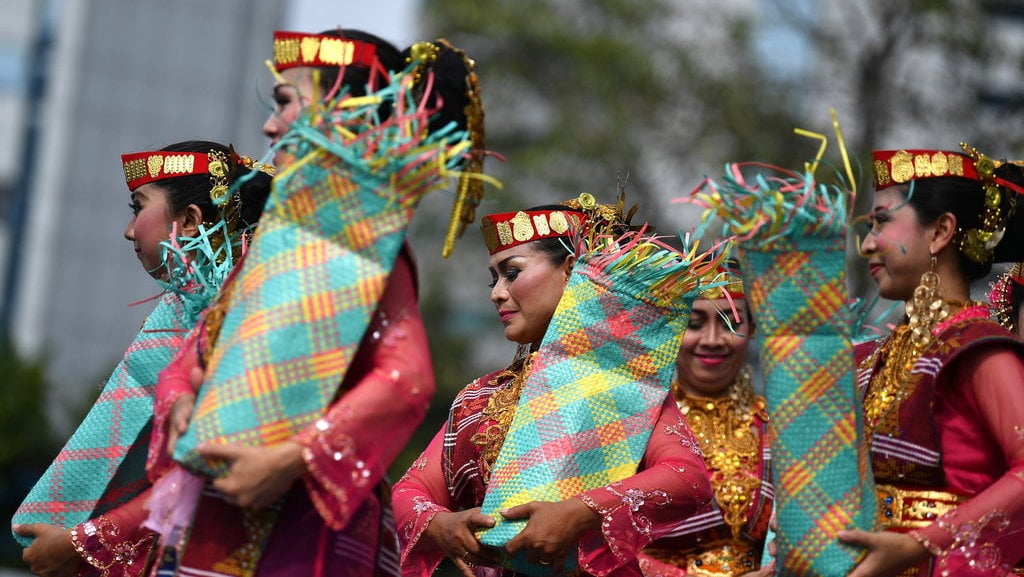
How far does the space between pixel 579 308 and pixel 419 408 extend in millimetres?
1192

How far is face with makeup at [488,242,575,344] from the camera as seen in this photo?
4676 millimetres

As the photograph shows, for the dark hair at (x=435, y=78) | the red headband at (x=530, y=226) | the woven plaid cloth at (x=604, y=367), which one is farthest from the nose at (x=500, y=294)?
the dark hair at (x=435, y=78)

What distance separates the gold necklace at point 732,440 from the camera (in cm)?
501

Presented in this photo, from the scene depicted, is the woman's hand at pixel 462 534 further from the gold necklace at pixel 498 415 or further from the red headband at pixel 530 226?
the red headband at pixel 530 226

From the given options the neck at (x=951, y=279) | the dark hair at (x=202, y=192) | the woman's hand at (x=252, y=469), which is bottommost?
the woman's hand at (x=252, y=469)

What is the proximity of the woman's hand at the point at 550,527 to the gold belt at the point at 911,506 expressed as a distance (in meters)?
0.74

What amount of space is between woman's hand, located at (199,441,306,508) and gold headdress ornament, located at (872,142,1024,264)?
75.6 inches

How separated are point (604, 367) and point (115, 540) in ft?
4.65

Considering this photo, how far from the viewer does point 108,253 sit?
27891 mm

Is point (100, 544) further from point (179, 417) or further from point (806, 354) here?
point (806, 354)

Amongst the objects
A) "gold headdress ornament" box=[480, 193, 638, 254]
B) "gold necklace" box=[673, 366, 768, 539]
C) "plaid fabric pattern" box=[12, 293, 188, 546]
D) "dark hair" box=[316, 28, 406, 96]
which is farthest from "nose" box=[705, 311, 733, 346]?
"dark hair" box=[316, 28, 406, 96]

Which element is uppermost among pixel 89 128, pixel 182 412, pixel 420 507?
pixel 182 412

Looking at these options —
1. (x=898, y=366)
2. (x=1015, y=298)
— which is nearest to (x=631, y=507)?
(x=898, y=366)

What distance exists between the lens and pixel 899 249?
406 centimetres
